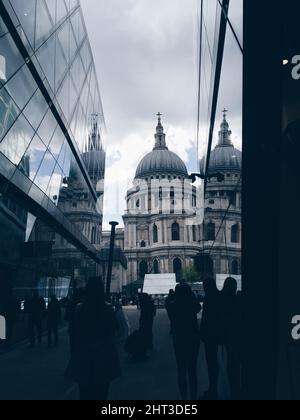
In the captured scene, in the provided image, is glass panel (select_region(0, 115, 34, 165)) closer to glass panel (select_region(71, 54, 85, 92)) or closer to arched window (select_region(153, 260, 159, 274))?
glass panel (select_region(71, 54, 85, 92))

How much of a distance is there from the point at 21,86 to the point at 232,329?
8.65m

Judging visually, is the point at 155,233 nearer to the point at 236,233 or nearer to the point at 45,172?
the point at 45,172

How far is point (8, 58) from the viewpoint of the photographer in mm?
10680

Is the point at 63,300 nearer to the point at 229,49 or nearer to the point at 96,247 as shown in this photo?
the point at 96,247

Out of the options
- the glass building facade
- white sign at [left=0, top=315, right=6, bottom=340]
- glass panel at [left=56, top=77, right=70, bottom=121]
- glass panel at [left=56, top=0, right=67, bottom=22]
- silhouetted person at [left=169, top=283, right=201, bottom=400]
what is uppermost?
glass panel at [left=56, top=0, right=67, bottom=22]

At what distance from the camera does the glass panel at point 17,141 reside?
35.7 feet

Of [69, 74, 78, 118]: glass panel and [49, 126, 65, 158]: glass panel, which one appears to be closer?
[49, 126, 65, 158]: glass panel

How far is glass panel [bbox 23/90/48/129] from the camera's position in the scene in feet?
41.6

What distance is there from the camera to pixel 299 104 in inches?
164

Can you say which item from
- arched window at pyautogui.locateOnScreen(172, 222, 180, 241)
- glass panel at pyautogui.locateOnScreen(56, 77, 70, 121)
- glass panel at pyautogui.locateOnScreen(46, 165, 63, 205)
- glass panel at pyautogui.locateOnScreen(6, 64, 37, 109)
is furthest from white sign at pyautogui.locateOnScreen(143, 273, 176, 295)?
arched window at pyautogui.locateOnScreen(172, 222, 180, 241)

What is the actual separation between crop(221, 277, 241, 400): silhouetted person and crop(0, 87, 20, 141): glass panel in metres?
6.64

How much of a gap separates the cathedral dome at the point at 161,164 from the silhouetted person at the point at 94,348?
350 feet

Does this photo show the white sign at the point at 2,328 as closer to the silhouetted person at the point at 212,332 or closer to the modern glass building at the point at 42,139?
the modern glass building at the point at 42,139

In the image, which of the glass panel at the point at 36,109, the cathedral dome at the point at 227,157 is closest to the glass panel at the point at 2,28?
the glass panel at the point at 36,109
